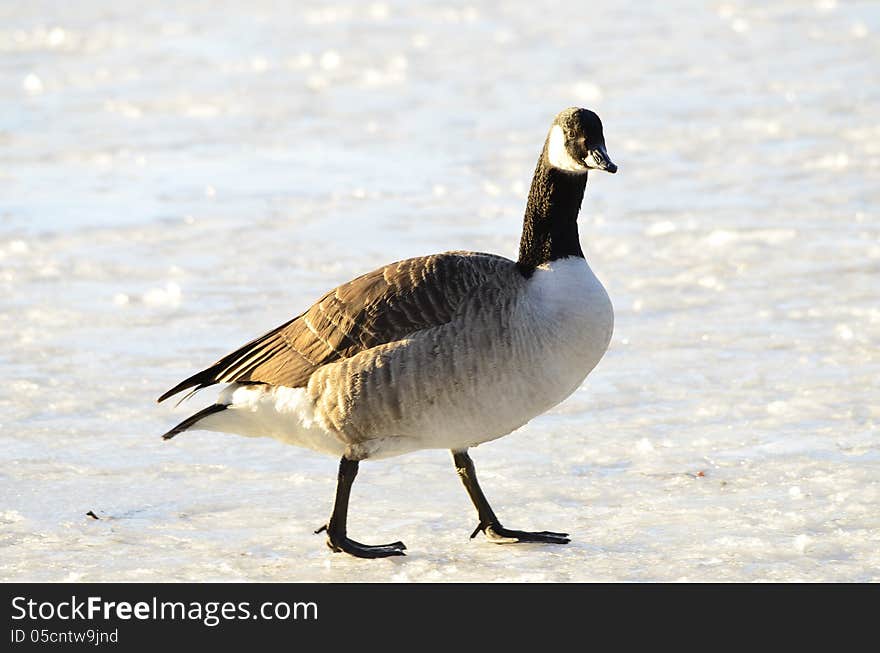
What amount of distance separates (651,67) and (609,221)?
5.91m

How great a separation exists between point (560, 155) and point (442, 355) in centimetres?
99

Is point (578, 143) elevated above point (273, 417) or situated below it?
above

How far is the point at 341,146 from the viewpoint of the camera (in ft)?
45.0

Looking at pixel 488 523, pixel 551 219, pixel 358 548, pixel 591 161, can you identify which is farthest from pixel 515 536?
pixel 591 161

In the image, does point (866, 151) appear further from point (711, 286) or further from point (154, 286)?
point (154, 286)

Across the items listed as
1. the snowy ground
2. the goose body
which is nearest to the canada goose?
the goose body

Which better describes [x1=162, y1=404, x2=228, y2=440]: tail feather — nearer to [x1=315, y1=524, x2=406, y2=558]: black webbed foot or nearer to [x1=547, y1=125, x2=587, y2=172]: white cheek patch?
[x1=315, y1=524, x2=406, y2=558]: black webbed foot

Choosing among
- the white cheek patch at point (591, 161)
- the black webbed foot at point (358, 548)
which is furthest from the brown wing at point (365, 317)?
the black webbed foot at point (358, 548)

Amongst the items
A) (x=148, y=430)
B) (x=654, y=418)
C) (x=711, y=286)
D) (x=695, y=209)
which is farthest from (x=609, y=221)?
(x=148, y=430)

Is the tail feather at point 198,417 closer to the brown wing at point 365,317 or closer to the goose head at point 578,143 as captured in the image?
the brown wing at point 365,317

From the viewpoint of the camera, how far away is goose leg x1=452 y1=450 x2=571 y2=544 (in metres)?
5.66

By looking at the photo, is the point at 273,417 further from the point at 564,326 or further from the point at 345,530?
the point at 564,326

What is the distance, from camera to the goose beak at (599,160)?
5508mm

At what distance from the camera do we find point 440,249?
10.3 m
